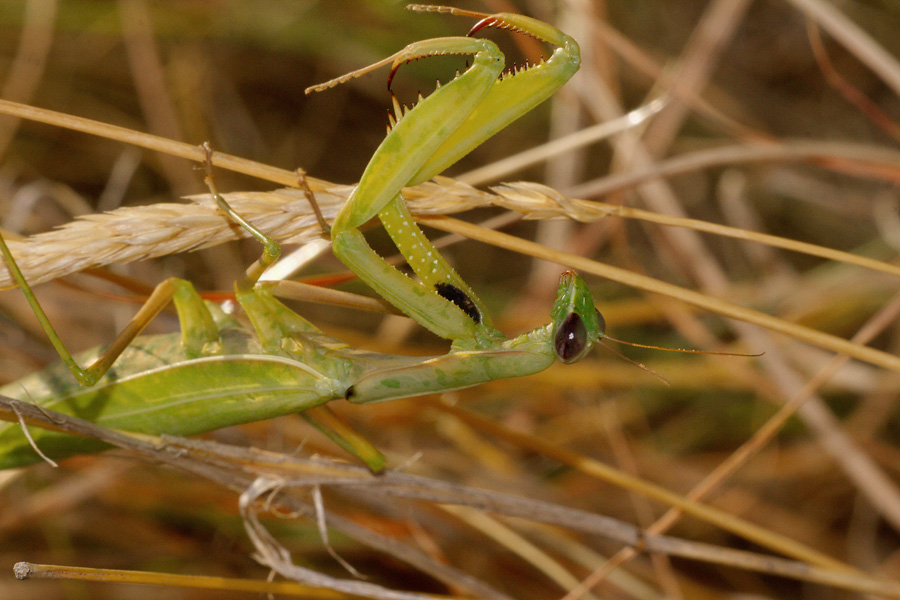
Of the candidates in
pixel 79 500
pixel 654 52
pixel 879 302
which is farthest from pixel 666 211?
pixel 79 500

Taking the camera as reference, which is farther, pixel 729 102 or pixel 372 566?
pixel 729 102

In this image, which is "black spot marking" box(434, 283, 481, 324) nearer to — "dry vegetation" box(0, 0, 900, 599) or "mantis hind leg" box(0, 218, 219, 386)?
"dry vegetation" box(0, 0, 900, 599)

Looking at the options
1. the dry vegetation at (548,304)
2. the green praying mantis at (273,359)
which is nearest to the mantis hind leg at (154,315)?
the green praying mantis at (273,359)

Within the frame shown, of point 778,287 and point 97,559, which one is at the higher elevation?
point 778,287

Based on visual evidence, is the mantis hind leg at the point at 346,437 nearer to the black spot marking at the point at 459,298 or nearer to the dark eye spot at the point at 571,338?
the black spot marking at the point at 459,298

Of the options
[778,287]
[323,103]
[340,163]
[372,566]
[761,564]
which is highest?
[323,103]

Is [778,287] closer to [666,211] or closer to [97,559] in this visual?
[666,211]
